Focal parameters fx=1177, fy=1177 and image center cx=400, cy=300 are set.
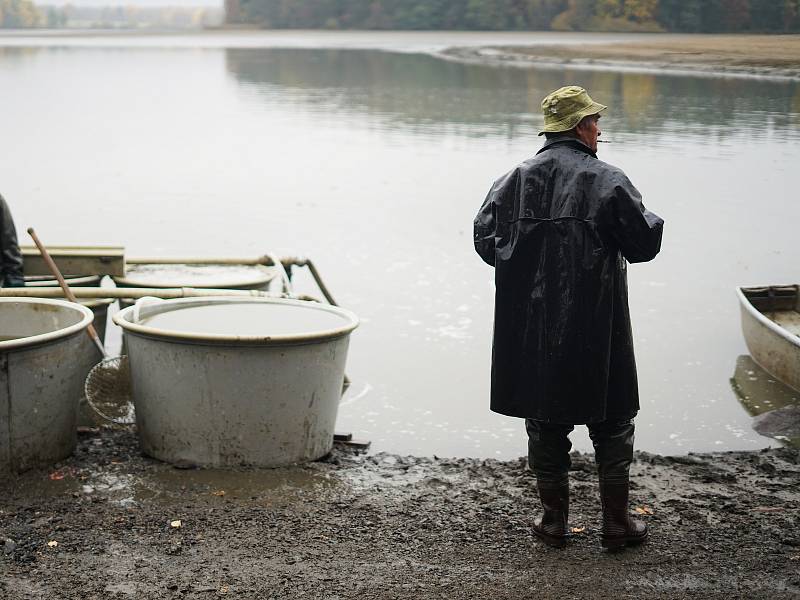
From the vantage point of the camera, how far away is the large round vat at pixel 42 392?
5.40m

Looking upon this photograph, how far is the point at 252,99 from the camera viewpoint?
132 feet

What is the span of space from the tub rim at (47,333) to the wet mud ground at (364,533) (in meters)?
0.68

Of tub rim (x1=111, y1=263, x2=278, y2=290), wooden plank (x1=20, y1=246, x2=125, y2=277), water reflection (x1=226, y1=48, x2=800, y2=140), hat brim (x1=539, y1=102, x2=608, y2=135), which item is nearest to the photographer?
hat brim (x1=539, y1=102, x2=608, y2=135)

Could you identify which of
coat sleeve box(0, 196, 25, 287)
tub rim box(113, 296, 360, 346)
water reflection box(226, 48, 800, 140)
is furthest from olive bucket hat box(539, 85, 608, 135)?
water reflection box(226, 48, 800, 140)

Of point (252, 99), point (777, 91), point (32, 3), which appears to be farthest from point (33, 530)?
point (32, 3)

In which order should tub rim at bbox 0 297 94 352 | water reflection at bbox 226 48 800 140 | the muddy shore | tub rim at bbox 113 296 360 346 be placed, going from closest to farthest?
tub rim at bbox 0 297 94 352 → tub rim at bbox 113 296 360 346 → the muddy shore → water reflection at bbox 226 48 800 140

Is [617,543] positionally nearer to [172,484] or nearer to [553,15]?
[172,484]

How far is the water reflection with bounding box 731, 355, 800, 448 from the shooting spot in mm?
7947

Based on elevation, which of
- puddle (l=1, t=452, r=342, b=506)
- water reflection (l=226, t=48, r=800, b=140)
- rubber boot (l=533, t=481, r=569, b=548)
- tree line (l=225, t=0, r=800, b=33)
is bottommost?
water reflection (l=226, t=48, r=800, b=140)

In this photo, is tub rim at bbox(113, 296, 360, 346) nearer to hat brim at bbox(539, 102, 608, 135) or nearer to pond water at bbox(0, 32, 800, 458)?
hat brim at bbox(539, 102, 608, 135)

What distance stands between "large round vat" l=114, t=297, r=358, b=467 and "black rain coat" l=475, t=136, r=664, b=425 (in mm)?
1241

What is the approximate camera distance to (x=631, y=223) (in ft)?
14.7

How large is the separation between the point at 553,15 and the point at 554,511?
24.9 meters

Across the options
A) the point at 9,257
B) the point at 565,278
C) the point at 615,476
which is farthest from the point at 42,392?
the point at 615,476
